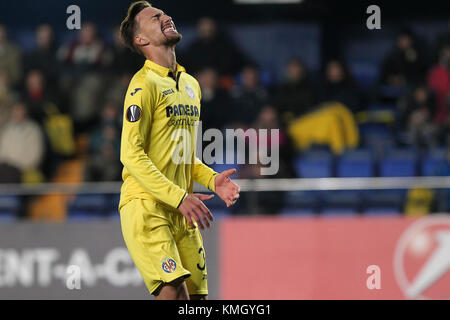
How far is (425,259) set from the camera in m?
8.86

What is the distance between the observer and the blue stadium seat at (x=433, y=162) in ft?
31.2

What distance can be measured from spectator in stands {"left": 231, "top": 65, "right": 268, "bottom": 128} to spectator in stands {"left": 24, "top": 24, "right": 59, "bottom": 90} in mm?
2466

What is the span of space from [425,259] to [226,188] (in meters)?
4.59

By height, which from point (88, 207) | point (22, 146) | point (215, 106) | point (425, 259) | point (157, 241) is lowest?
point (425, 259)

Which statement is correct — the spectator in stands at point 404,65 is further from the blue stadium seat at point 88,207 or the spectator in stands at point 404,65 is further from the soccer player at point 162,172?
the soccer player at point 162,172

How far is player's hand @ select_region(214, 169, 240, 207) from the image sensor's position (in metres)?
4.79

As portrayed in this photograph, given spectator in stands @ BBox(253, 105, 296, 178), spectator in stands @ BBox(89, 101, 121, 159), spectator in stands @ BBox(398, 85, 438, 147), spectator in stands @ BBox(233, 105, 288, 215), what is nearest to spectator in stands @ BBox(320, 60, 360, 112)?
spectator in stands @ BBox(398, 85, 438, 147)

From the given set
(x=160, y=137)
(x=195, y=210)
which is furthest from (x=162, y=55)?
(x=195, y=210)

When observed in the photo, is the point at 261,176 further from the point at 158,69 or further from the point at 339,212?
the point at 158,69

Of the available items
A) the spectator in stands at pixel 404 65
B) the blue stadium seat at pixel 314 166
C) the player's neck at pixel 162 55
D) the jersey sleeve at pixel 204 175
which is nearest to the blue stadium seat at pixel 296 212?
the blue stadium seat at pixel 314 166

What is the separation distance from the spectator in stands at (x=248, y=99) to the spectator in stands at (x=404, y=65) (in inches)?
72.9

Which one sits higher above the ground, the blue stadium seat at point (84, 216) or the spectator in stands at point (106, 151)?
the spectator in stands at point (106, 151)
